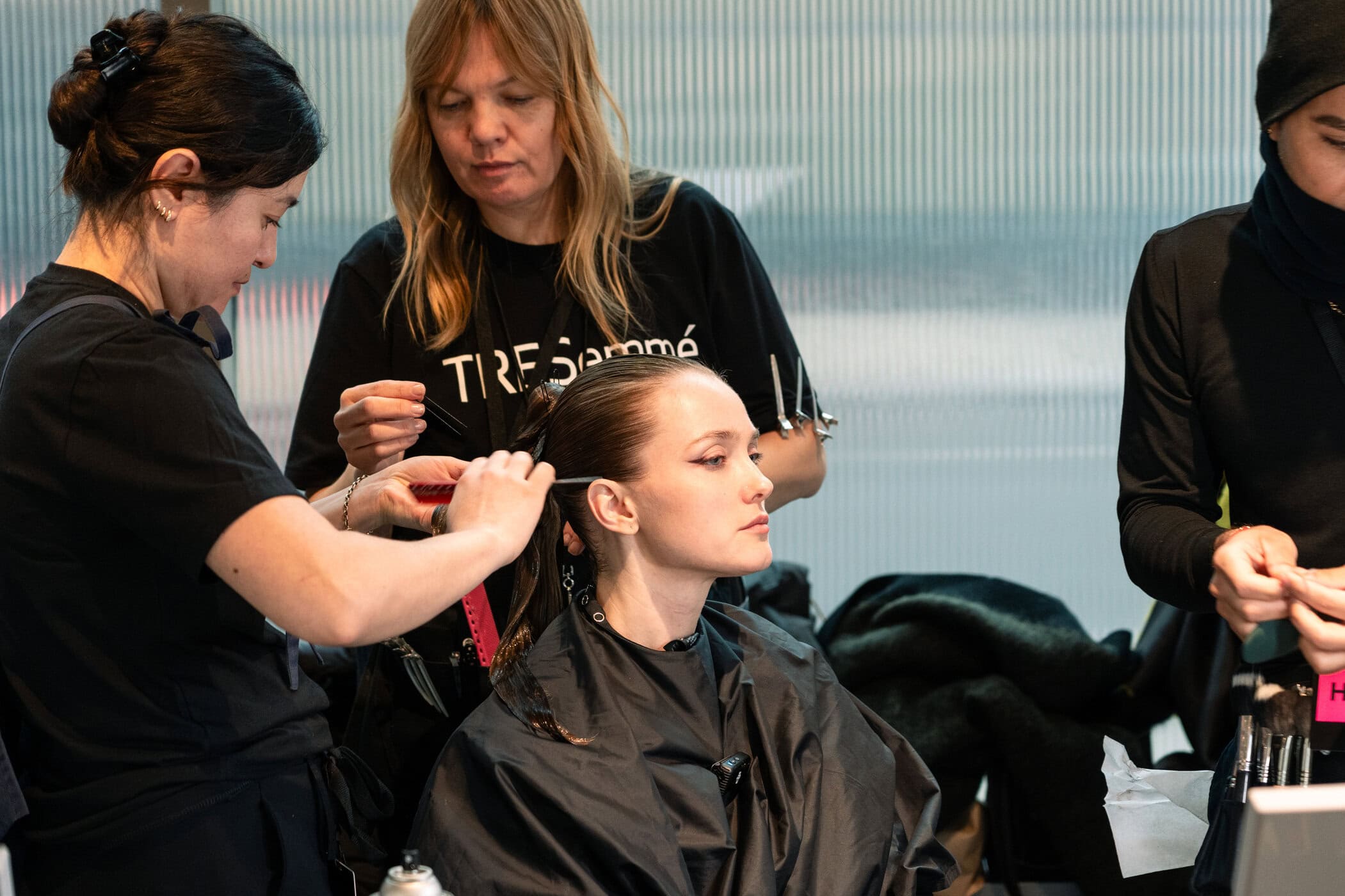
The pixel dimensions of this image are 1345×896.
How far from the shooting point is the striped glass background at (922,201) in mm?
3184

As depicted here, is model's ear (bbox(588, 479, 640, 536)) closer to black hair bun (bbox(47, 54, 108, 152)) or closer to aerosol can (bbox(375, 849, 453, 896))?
aerosol can (bbox(375, 849, 453, 896))

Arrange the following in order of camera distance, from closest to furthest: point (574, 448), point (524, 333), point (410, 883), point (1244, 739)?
point (410, 883)
point (1244, 739)
point (574, 448)
point (524, 333)

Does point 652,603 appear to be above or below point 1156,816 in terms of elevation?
above

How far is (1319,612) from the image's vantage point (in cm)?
148

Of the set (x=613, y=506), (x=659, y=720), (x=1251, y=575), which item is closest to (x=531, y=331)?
(x=613, y=506)

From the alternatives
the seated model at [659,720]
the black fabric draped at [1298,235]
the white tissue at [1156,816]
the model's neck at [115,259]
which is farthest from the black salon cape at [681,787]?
the black fabric draped at [1298,235]

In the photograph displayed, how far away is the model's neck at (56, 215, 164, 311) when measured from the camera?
1.41 meters

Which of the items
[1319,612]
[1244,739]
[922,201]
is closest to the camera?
[1319,612]

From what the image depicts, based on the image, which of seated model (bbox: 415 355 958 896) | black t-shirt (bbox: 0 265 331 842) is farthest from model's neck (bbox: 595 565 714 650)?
black t-shirt (bbox: 0 265 331 842)

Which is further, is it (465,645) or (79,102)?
(465,645)

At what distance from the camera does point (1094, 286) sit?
3.30 m

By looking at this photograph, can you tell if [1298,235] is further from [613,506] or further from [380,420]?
[380,420]

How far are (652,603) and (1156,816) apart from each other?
769mm

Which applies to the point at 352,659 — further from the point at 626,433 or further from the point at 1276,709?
the point at 1276,709
